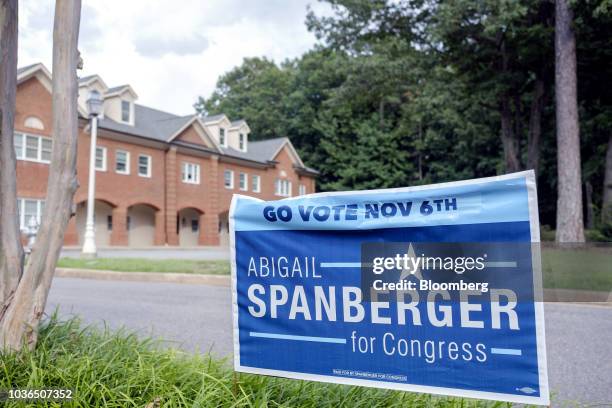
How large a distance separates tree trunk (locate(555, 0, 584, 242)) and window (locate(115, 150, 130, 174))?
72.3 feet

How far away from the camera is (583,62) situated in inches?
739

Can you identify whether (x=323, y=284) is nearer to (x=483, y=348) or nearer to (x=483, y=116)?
(x=483, y=348)

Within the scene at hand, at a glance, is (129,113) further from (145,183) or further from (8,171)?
(8,171)

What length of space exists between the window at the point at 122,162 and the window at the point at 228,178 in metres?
8.34

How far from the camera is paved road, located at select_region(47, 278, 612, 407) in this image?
3.99 metres

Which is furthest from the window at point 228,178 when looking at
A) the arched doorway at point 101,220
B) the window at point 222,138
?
the arched doorway at point 101,220

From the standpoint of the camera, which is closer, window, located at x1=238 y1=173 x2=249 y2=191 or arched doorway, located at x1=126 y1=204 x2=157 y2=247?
arched doorway, located at x1=126 y1=204 x2=157 y2=247

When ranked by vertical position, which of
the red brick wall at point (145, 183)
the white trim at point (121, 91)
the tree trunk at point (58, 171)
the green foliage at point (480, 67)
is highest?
the white trim at point (121, 91)

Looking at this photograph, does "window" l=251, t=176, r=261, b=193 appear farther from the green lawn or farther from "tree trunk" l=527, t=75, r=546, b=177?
the green lawn

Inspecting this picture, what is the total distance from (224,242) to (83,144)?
13.6 meters

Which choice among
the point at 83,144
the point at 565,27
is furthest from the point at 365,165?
the point at 565,27

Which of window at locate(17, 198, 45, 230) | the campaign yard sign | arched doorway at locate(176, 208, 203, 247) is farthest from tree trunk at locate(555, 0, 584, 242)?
arched doorway at locate(176, 208, 203, 247)

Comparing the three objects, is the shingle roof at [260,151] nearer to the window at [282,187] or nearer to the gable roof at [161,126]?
the gable roof at [161,126]

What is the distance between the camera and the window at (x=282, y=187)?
4124cm
